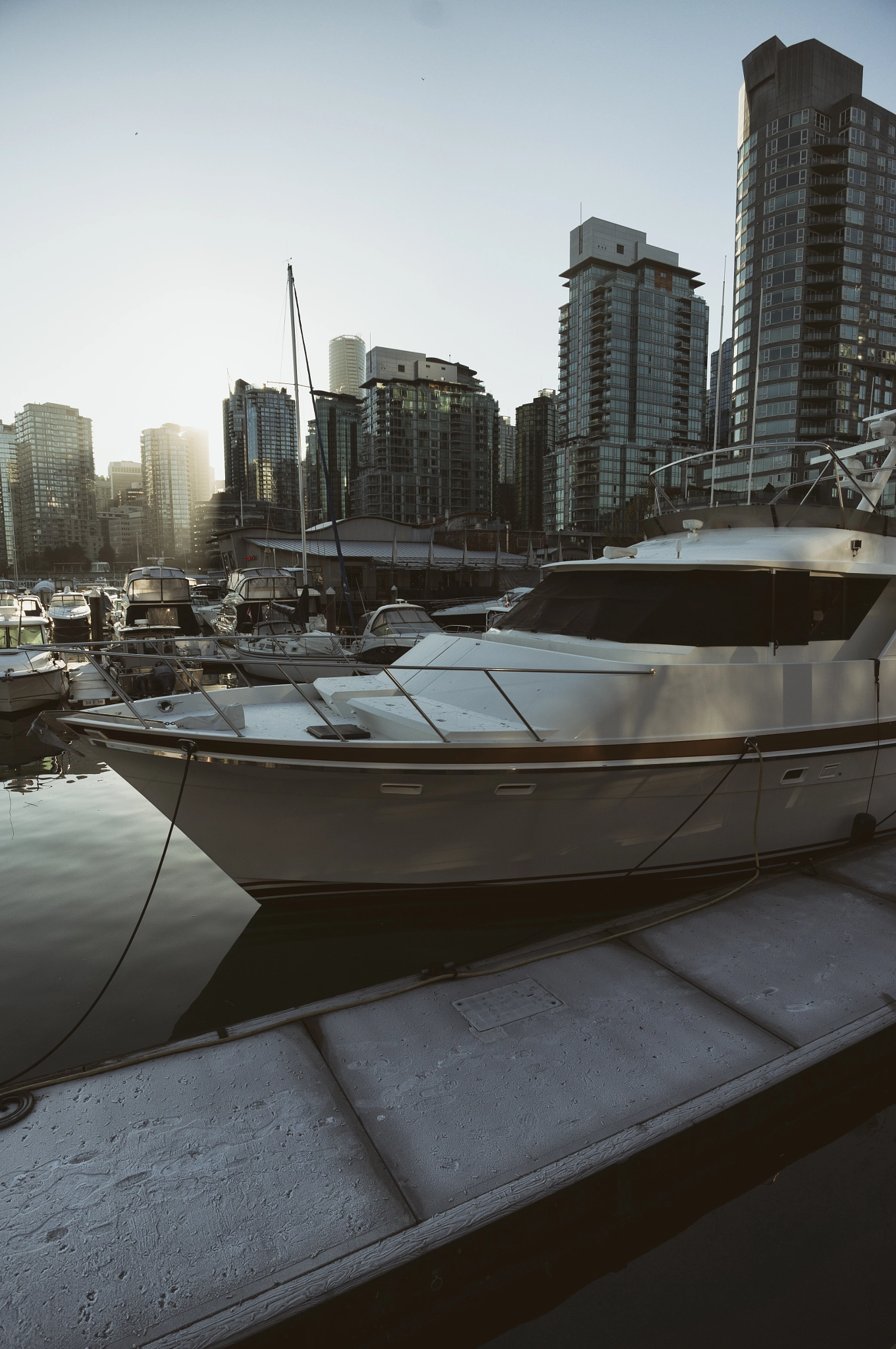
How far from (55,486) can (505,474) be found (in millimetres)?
91428

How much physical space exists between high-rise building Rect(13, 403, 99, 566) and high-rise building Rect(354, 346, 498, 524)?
5298cm

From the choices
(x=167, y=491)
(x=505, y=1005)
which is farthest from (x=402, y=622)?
(x=167, y=491)

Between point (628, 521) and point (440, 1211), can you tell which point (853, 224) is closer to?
point (628, 521)

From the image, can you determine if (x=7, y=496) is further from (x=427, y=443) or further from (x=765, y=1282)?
(x=765, y=1282)

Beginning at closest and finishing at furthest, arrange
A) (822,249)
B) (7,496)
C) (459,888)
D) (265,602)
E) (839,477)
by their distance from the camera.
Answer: (459,888) < (839,477) < (265,602) < (822,249) < (7,496)

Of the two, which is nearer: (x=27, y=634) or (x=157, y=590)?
(x=27, y=634)

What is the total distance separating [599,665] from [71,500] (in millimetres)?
144266

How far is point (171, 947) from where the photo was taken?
5.62 metres

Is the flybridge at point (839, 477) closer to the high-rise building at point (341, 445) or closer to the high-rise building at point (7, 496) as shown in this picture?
the high-rise building at point (7, 496)

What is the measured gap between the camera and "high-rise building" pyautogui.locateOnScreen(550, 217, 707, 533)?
99.4 metres

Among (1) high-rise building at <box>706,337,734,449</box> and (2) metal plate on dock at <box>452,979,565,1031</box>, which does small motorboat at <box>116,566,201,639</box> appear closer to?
(2) metal plate on dock at <box>452,979,565,1031</box>

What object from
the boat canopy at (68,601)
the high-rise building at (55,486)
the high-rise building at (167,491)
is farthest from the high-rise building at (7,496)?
the boat canopy at (68,601)

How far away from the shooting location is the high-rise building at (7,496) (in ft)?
357

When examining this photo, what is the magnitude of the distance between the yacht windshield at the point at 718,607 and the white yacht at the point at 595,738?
2 cm
